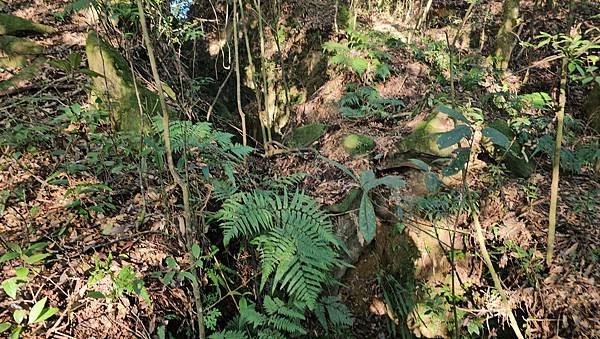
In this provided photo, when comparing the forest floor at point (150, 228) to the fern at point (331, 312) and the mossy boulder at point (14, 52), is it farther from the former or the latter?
the fern at point (331, 312)

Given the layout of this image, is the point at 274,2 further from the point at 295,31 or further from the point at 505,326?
the point at 505,326

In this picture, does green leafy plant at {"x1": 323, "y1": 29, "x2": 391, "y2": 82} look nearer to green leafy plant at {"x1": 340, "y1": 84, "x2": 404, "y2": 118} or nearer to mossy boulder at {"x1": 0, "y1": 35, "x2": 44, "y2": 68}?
green leafy plant at {"x1": 340, "y1": 84, "x2": 404, "y2": 118}

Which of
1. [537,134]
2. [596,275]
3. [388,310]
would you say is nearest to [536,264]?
[596,275]

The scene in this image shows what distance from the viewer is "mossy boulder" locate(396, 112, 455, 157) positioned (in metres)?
3.73

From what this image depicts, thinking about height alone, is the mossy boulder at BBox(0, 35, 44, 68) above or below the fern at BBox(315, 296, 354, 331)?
above

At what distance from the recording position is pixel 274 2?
647 cm

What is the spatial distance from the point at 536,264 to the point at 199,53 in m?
6.39

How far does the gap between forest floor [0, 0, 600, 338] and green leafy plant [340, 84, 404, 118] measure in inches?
11.5

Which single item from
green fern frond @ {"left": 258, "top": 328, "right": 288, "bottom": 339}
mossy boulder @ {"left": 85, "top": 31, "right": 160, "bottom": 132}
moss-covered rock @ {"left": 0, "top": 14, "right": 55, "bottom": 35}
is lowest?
green fern frond @ {"left": 258, "top": 328, "right": 288, "bottom": 339}

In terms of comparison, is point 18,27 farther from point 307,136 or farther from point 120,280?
point 120,280

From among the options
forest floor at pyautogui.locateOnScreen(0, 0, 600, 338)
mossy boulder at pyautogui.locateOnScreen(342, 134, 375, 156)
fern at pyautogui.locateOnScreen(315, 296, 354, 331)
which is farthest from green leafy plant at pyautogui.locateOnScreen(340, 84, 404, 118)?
fern at pyautogui.locateOnScreen(315, 296, 354, 331)

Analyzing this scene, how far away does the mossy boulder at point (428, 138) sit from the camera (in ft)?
12.2

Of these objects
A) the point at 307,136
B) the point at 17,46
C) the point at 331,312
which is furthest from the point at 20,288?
the point at 307,136

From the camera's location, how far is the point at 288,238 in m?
2.21
